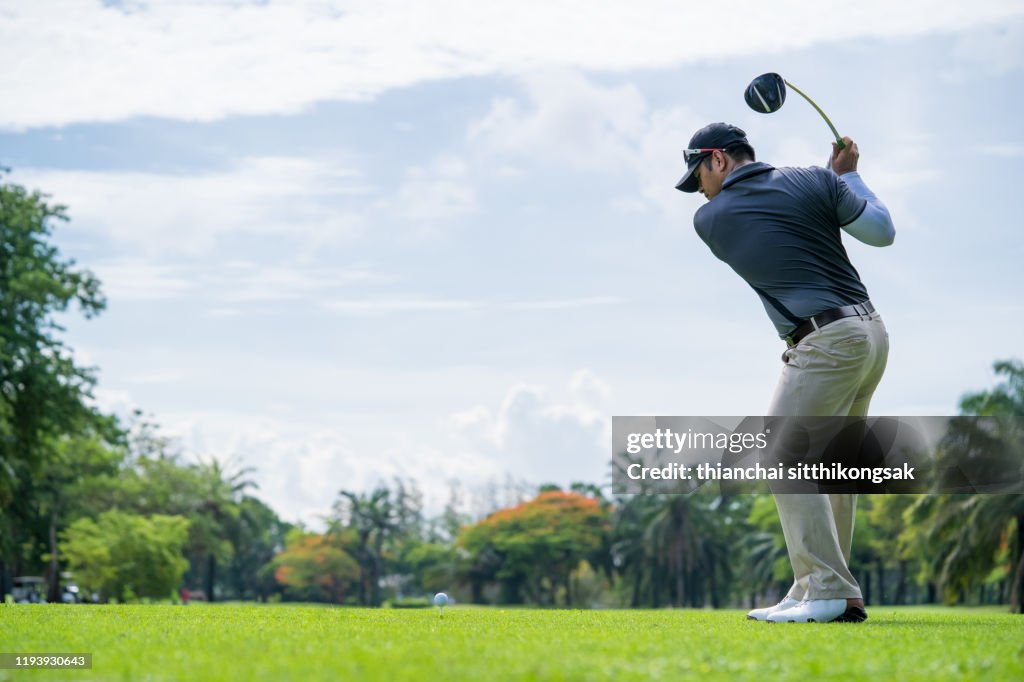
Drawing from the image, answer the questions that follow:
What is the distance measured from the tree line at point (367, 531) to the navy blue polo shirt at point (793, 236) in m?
26.0

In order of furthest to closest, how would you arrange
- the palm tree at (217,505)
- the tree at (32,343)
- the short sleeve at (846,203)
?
the palm tree at (217,505)
the tree at (32,343)
the short sleeve at (846,203)

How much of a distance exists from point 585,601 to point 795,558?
331 feet

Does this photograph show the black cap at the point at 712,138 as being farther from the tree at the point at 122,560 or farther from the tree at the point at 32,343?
the tree at the point at 122,560

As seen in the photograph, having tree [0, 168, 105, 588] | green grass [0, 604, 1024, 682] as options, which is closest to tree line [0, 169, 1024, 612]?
tree [0, 168, 105, 588]

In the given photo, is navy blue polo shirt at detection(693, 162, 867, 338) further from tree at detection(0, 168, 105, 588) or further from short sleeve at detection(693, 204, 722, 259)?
tree at detection(0, 168, 105, 588)

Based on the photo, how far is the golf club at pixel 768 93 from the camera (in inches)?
275

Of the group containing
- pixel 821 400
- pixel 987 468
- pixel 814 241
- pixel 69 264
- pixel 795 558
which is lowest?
pixel 795 558

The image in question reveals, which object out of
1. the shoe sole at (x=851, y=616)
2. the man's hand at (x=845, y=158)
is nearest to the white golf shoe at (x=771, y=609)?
the shoe sole at (x=851, y=616)

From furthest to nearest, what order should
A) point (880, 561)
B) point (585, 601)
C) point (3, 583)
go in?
point (585, 601) < point (880, 561) < point (3, 583)

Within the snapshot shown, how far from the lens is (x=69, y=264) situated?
33062 mm

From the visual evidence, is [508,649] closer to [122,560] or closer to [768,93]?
[768,93]

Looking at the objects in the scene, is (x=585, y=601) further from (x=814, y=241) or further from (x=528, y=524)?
(x=814, y=241)

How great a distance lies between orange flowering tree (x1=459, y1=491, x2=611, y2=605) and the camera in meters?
93.8

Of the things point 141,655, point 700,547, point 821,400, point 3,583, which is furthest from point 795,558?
point 700,547
